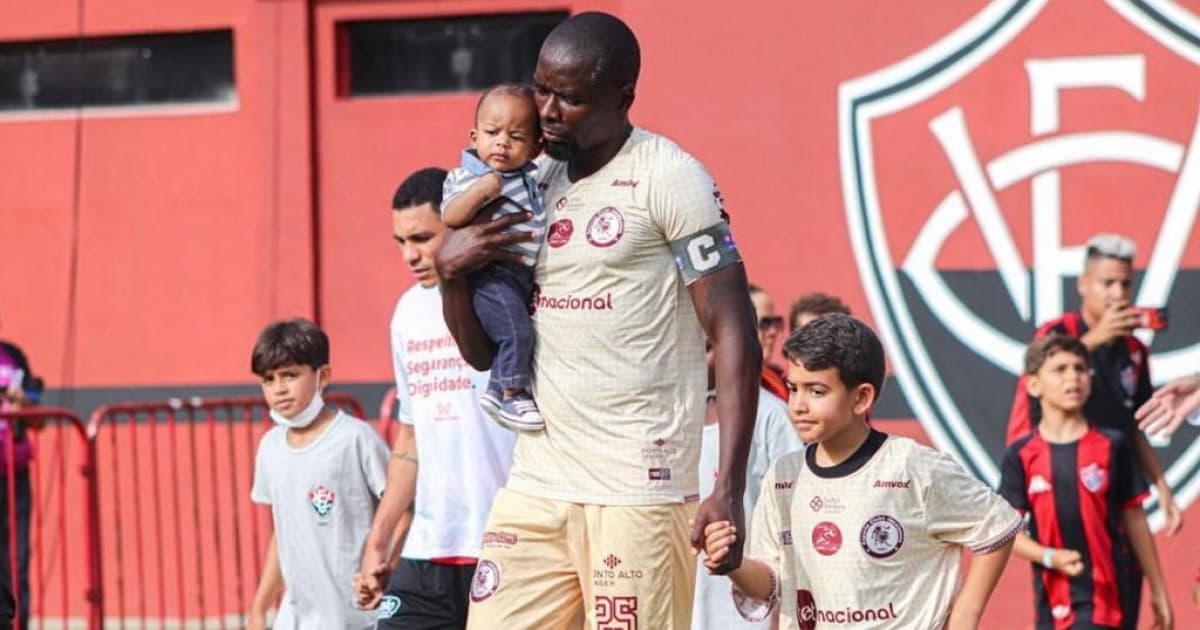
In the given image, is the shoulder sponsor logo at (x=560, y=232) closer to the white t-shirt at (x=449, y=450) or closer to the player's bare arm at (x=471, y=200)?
the player's bare arm at (x=471, y=200)

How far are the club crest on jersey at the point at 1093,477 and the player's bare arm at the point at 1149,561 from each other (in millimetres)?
176

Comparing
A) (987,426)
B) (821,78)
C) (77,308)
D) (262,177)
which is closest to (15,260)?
(77,308)

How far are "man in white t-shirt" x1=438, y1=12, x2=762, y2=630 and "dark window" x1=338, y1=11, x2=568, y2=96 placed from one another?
21.2 ft

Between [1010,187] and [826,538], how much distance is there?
5.21 m

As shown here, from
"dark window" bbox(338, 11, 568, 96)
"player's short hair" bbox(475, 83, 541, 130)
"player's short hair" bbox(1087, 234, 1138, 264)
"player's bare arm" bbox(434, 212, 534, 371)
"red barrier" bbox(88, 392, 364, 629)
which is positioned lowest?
"red barrier" bbox(88, 392, 364, 629)

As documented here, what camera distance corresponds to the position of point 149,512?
11852 mm

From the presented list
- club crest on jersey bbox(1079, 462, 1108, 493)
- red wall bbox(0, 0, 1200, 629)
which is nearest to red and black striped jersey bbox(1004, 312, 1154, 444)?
club crest on jersey bbox(1079, 462, 1108, 493)

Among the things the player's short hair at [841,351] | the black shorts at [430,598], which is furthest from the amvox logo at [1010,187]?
the player's short hair at [841,351]

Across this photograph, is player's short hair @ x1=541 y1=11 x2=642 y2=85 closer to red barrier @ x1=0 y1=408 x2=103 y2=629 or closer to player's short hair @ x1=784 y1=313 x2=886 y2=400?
player's short hair @ x1=784 y1=313 x2=886 y2=400

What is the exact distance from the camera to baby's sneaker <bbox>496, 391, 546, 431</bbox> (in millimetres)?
5043

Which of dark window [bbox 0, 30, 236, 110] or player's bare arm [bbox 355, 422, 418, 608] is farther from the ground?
dark window [bbox 0, 30, 236, 110]

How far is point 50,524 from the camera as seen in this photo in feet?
39.3

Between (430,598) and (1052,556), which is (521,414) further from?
(1052,556)

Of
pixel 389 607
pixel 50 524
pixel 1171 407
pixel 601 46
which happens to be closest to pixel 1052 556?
pixel 1171 407
